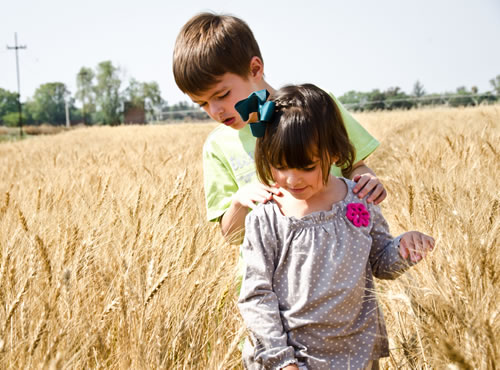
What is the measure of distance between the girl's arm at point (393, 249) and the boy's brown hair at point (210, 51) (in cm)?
66

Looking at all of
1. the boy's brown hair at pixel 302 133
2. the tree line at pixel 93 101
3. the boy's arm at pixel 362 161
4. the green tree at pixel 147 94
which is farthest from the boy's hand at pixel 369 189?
the green tree at pixel 147 94

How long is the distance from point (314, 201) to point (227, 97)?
528mm

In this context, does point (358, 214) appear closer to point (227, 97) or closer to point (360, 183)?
point (360, 183)

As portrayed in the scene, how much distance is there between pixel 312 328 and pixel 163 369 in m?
0.34

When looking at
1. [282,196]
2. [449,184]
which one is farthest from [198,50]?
[449,184]

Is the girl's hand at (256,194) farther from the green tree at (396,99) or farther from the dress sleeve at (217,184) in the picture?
the green tree at (396,99)

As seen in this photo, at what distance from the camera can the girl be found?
1.00 m

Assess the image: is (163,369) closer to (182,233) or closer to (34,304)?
(34,304)

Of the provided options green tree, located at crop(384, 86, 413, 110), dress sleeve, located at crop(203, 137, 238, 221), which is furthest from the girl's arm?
green tree, located at crop(384, 86, 413, 110)

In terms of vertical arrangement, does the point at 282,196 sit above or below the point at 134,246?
above

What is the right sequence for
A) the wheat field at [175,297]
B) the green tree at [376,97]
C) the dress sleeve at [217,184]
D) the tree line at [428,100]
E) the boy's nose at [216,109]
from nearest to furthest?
the wheat field at [175,297]
the boy's nose at [216,109]
the dress sleeve at [217,184]
the tree line at [428,100]
the green tree at [376,97]

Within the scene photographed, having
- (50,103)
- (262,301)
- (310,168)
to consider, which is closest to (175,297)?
(262,301)

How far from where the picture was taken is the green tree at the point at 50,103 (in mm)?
83000

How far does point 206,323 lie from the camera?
4.24 ft
